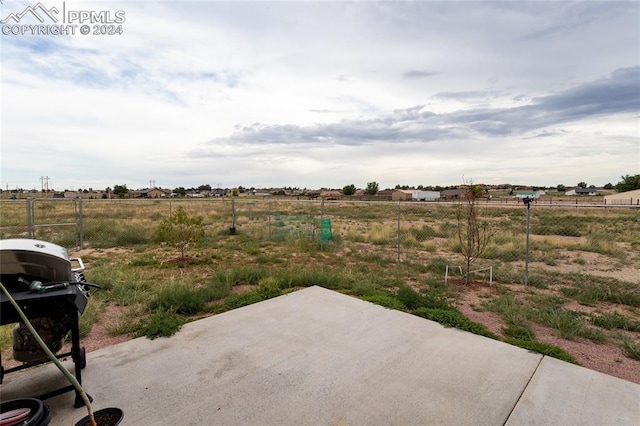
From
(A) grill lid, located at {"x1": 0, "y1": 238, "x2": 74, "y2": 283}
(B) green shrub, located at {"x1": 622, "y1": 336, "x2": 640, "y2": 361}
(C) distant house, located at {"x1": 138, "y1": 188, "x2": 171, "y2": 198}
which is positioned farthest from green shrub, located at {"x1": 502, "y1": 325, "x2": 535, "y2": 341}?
(C) distant house, located at {"x1": 138, "y1": 188, "x2": 171, "y2": 198}

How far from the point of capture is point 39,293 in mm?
2230

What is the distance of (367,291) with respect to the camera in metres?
5.98

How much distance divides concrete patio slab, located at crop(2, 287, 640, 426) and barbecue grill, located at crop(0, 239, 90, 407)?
1.60 ft

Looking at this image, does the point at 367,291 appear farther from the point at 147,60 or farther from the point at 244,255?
the point at 147,60

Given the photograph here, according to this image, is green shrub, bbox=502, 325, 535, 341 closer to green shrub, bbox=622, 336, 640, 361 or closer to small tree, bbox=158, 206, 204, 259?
green shrub, bbox=622, 336, 640, 361

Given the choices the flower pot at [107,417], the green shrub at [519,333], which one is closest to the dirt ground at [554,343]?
the green shrub at [519,333]

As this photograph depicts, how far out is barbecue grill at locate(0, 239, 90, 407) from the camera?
7.23 ft

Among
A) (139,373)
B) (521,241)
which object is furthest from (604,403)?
(521,241)

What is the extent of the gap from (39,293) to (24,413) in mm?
698

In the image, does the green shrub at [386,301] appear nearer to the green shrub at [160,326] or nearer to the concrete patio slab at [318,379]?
the concrete patio slab at [318,379]

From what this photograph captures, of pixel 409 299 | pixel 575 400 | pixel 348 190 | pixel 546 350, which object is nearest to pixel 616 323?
pixel 546 350

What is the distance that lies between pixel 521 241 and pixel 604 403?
40.2 ft

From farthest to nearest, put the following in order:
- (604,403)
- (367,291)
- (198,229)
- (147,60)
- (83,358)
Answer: (198,229) → (147,60) → (367,291) → (83,358) → (604,403)

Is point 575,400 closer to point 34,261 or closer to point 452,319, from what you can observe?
point 452,319
